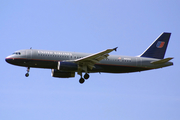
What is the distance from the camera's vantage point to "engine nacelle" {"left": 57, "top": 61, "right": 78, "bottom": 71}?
144ft

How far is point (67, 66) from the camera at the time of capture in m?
44.0

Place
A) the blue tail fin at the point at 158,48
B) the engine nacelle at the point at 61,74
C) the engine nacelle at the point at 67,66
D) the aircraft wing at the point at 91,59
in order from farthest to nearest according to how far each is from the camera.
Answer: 1. the blue tail fin at the point at 158,48
2. the engine nacelle at the point at 61,74
3. the engine nacelle at the point at 67,66
4. the aircraft wing at the point at 91,59

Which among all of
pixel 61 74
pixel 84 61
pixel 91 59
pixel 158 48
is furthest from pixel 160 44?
pixel 61 74

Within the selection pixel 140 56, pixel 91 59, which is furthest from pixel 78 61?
pixel 140 56

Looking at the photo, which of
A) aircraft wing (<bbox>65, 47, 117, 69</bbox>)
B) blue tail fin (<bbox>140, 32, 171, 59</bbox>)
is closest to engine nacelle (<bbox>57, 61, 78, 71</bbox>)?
aircraft wing (<bbox>65, 47, 117, 69</bbox>)

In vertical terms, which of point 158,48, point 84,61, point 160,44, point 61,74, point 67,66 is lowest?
point 61,74

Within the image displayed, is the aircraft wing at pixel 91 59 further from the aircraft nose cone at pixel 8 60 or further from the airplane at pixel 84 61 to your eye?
the aircraft nose cone at pixel 8 60

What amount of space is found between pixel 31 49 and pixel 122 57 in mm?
13287

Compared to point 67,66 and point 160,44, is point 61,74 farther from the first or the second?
point 160,44

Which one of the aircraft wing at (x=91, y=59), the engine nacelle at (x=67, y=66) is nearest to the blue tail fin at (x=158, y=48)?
the aircraft wing at (x=91, y=59)

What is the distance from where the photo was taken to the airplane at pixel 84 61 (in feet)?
146

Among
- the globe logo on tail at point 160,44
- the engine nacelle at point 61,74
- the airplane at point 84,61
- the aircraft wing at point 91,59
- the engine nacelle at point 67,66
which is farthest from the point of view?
the globe logo on tail at point 160,44

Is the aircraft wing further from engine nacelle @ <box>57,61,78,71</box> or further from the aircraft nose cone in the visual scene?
the aircraft nose cone

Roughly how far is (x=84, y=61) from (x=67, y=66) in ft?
8.12
